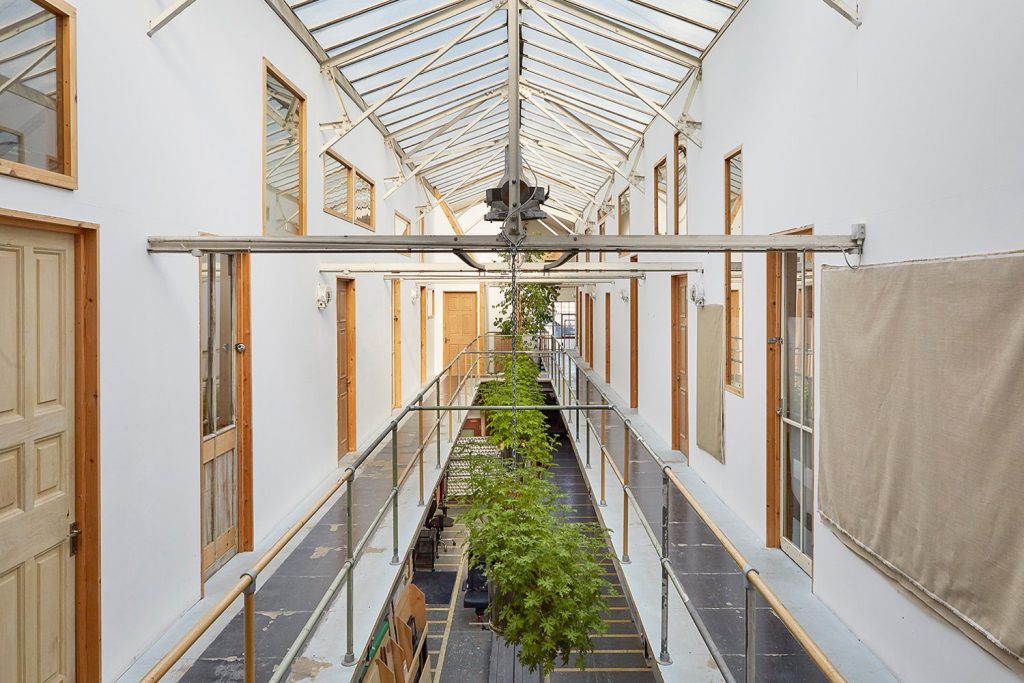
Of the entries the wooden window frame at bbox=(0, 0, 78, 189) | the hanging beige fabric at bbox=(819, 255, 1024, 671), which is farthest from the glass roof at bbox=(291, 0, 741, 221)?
the hanging beige fabric at bbox=(819, 255, 1024, 671)

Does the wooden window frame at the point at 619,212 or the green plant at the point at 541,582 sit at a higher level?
the wooden window frame at the point at 619,212

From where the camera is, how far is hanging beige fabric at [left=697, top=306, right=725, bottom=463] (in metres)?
5.35

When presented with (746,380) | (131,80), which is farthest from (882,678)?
(131,80)

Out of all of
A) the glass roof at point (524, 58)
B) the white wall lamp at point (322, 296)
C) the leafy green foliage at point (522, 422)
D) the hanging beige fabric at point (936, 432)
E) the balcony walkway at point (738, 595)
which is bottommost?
the balcony walkway at point (738, 595)

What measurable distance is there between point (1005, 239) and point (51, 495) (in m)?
3.48

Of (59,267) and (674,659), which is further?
(674,659)

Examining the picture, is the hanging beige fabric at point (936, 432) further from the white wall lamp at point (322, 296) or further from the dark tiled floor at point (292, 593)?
the white wall lamp at point (322, 296)

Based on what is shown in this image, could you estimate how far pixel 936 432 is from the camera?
2438 millimetres

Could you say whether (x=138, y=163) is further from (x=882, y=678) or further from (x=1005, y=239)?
(x=882, y=678)

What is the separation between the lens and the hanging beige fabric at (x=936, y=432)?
206 cm

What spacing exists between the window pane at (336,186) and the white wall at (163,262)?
4.44ft

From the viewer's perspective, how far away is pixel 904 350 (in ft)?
8.68

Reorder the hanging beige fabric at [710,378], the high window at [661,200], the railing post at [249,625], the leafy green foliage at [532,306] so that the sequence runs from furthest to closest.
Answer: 1. the leafy green foliage at [532,306]
2. the high window at [661,200]
3. the hanging beige fabric at [710,378]
4. the railing post at [249,625]

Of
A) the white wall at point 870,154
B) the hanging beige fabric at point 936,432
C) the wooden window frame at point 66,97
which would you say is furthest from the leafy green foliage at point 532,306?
the wooden window frame at point 66,97
